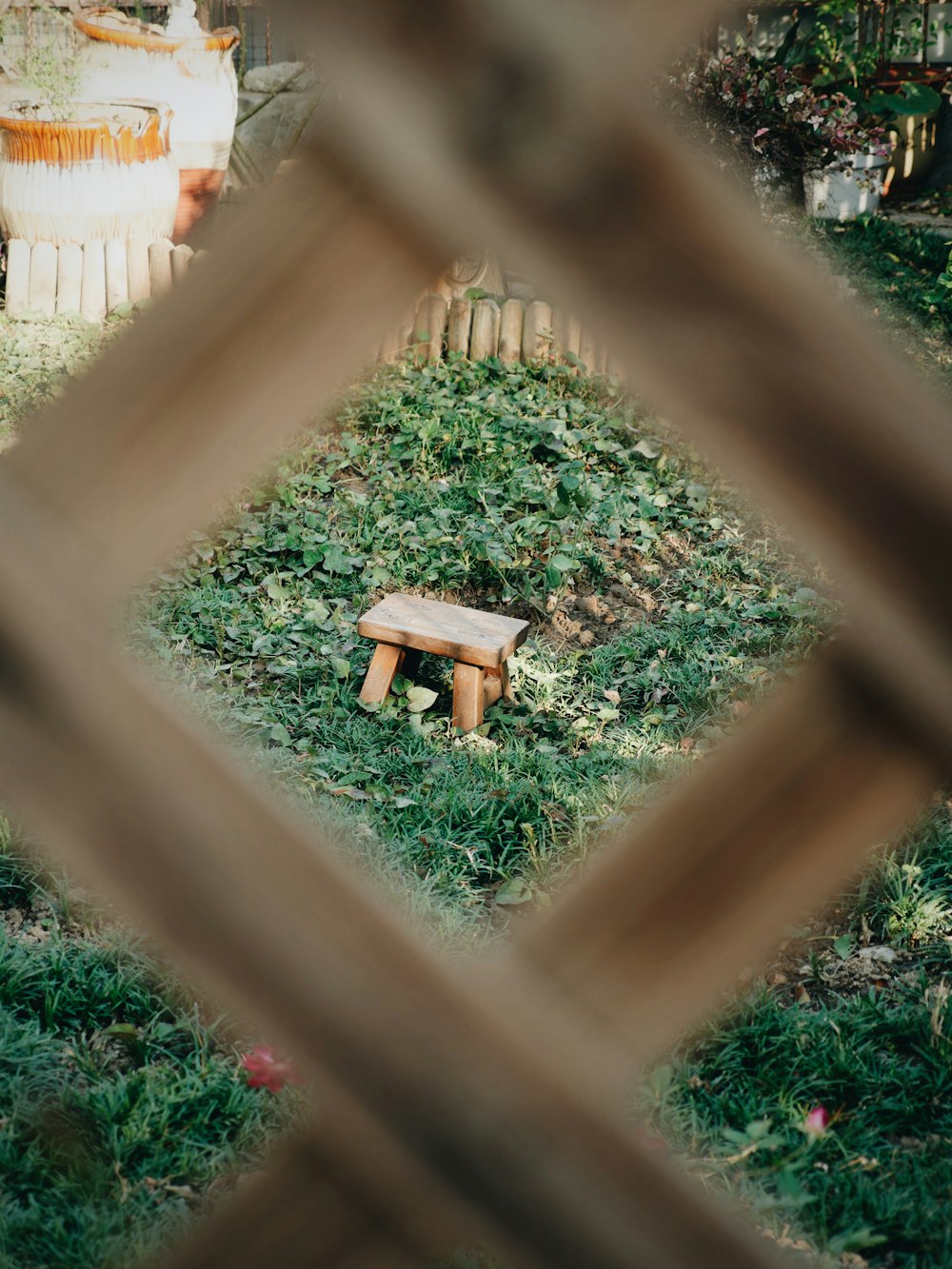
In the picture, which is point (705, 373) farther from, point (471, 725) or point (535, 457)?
point (535, 457)

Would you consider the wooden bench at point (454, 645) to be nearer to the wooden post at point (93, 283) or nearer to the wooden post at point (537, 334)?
the wooden post at point (537, 334)

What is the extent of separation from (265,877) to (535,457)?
4.58 m

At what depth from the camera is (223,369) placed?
0.60m

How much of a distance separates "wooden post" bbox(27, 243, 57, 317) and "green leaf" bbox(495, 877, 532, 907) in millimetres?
5813

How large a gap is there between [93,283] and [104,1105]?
6.24 metres

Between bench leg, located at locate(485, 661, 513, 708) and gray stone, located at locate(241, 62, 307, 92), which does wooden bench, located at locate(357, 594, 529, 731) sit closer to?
bench leg, located at locate(485, 661, 513, 708)

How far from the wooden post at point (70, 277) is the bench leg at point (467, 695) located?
5.02 m

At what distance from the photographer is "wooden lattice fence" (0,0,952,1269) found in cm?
53

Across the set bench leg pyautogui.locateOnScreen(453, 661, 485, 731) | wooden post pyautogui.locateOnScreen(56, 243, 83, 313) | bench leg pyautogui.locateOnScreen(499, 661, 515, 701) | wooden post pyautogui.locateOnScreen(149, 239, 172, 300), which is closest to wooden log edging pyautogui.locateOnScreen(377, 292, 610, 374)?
wooden post pyautogui.locateOnScreen(149, 239, 172, 300)

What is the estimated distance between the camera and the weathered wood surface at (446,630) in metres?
3.31

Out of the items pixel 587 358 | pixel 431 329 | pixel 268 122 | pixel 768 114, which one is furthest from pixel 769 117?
pixel 268 122

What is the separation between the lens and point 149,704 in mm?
679

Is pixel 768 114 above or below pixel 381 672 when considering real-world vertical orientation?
above

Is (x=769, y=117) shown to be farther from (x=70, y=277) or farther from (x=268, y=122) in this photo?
(x=268, y=122)
